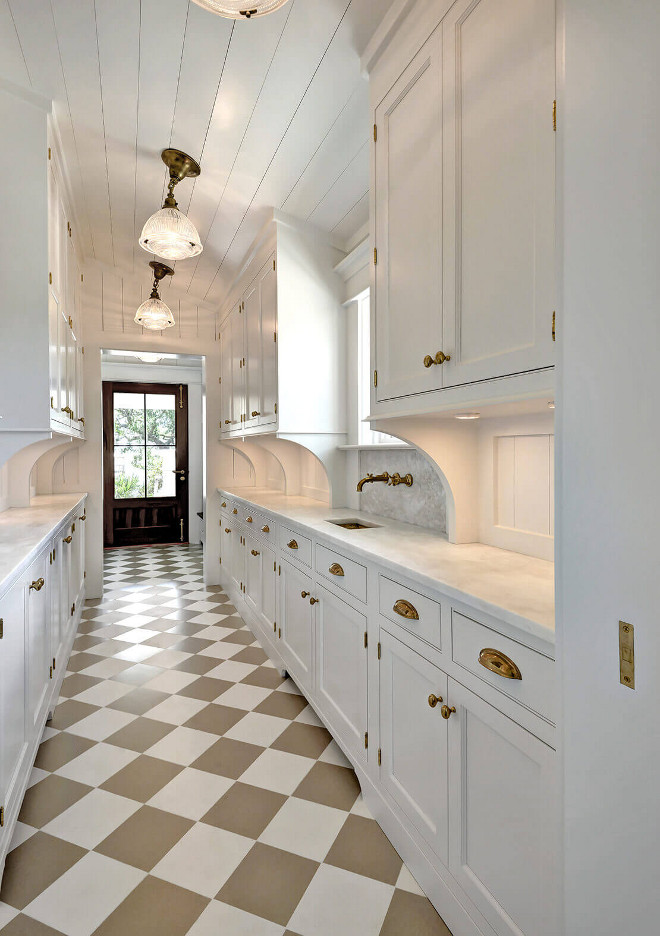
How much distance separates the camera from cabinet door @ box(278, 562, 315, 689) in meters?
2.31

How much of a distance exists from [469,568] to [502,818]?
0.56m

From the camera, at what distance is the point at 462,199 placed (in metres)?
1.32

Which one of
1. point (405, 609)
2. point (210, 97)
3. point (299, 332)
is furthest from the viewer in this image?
point (299, 332)

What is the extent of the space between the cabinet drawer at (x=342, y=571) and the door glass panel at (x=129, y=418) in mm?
5027

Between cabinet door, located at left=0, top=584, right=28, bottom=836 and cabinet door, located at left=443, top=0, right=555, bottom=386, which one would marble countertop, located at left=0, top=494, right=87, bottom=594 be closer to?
cabinet door, located at left=0, top=584, right=28, bottom=836

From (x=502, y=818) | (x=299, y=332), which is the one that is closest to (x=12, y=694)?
(x=502, y=818)

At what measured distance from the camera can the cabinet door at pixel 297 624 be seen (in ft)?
7.57

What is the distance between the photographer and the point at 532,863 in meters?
0.97

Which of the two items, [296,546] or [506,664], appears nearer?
[506,664]

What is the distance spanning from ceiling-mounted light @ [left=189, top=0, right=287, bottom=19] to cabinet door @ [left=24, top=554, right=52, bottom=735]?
1742 millimetres

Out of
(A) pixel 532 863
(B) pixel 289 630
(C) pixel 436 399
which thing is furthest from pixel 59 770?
(C) pixel 436 399

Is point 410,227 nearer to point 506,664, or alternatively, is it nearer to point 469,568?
point 469,568

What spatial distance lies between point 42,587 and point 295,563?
108cm

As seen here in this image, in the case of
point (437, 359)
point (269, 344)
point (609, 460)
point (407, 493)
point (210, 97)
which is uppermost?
point (210, 97)
